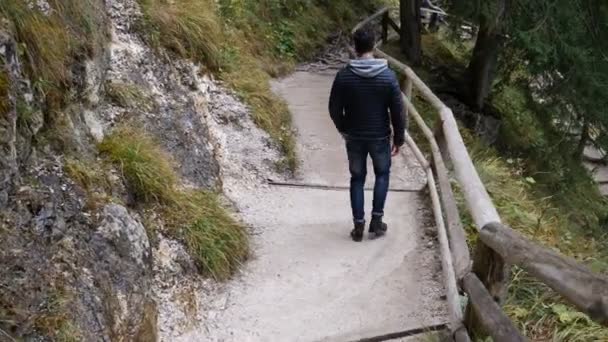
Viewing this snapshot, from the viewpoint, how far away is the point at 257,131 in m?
7.98

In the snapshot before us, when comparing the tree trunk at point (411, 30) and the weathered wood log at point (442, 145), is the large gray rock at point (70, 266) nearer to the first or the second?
the weathered wood log at point (442, 145)

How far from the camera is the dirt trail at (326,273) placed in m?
4.54

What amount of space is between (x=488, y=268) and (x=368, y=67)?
7.06ft

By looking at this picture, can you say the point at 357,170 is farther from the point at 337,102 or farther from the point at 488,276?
the point at 488,276

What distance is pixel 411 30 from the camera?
14.4 metres

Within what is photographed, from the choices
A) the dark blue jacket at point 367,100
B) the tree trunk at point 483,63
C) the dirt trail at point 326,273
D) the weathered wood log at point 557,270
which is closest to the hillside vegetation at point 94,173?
the dirt trail at point 326,273

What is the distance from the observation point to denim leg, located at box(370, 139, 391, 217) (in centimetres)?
546

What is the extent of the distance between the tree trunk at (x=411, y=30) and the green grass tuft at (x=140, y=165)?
10.1 meters

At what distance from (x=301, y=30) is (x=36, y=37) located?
10.9 m

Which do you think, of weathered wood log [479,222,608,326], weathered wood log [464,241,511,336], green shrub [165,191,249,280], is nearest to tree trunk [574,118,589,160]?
green shrub [165,191,249,280]

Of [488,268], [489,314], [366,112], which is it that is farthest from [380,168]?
[489,314]

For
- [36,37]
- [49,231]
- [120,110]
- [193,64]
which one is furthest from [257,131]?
[49,231]

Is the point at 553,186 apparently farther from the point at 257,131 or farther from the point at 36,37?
the point at 36,37

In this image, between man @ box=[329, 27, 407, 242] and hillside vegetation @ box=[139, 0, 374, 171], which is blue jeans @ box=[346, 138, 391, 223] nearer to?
man @ box=[329, 27, 407, 242]
